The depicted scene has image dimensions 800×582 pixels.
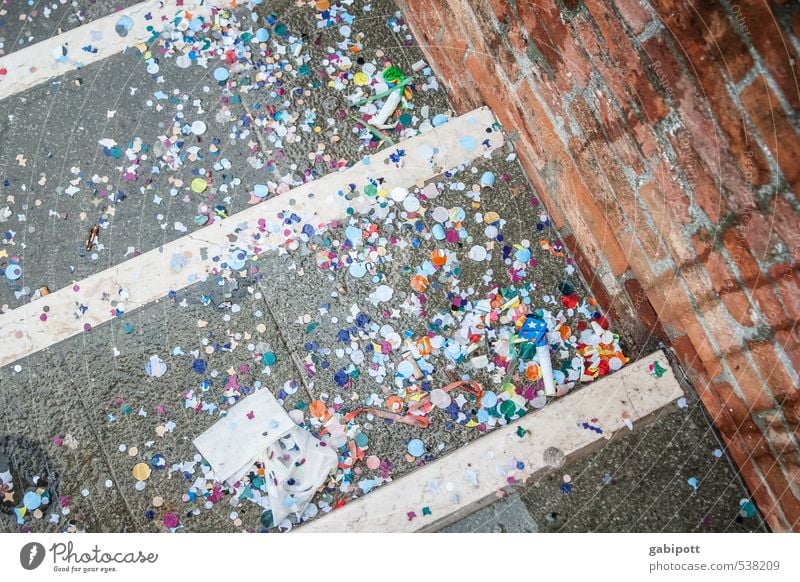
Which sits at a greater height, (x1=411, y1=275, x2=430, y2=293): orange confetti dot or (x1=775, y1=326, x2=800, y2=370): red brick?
(x1=411, y1=275, x2=430, y2=293): orange confetti dot

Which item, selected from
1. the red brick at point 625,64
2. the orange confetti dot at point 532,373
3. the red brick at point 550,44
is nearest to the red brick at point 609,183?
the red brick at point 550,44

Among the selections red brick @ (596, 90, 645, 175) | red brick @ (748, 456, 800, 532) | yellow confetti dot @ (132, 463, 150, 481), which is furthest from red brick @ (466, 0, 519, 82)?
yellow confetti dot @ (132, 463, 150, 481)

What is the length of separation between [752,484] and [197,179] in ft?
9.02

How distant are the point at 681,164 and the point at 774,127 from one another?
37cm

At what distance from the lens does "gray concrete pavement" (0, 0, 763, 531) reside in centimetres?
262

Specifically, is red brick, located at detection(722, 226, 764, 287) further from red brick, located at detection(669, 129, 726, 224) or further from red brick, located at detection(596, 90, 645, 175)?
red brick, located at detection(596, 90, 645, 175)

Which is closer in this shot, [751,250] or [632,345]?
[751,250]

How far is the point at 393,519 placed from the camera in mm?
2520

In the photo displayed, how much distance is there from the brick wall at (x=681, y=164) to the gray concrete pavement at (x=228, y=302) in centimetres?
20

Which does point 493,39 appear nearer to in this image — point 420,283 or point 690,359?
point 420,283

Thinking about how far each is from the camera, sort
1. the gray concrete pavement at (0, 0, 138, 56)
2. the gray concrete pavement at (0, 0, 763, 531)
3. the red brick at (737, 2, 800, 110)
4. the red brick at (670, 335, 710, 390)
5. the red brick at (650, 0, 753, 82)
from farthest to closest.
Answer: the gray concrete pavement at (0, 0, 138, 56) < the gray concrete pavement at (0, 0, 763, 531) < the red brick at (670, 335, 710, 390) < the red brick at (650, 0, 753, 82) < the red brick at (737, 2, 800, 110)

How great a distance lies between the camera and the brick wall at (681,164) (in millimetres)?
1692

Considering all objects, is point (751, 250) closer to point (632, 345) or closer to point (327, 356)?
point (632, 345)
